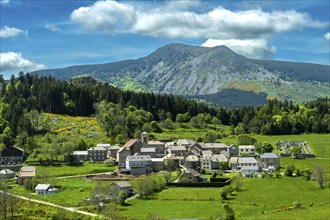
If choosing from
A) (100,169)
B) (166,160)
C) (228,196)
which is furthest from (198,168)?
(228,196)

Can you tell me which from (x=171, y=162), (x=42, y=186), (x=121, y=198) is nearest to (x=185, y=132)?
(x=171, y=162)

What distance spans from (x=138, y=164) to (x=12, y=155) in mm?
34995

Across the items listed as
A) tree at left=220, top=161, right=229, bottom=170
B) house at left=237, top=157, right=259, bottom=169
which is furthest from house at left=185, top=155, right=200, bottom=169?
house at left=237, top=157, right=259, bottom=169

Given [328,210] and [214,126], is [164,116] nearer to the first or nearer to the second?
[214,126]

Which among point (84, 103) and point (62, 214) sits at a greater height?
point (84, 103)

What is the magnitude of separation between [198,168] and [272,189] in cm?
2973

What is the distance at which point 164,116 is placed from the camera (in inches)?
6831

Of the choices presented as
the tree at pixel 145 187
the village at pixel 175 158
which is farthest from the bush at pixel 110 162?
the tree at pixel 145 187

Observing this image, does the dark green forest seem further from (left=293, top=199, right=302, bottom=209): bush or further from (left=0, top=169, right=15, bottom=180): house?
(left=293, top=199, right=302, bottom=209): bush

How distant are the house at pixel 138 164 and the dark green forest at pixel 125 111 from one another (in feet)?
104

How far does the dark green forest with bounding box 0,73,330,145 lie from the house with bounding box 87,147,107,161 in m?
20.1

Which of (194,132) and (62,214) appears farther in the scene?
(194,132)

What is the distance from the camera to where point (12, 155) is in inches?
4528

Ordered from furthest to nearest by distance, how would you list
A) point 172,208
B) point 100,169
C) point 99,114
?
point 99,114 < point 100,169 < point 172,208
